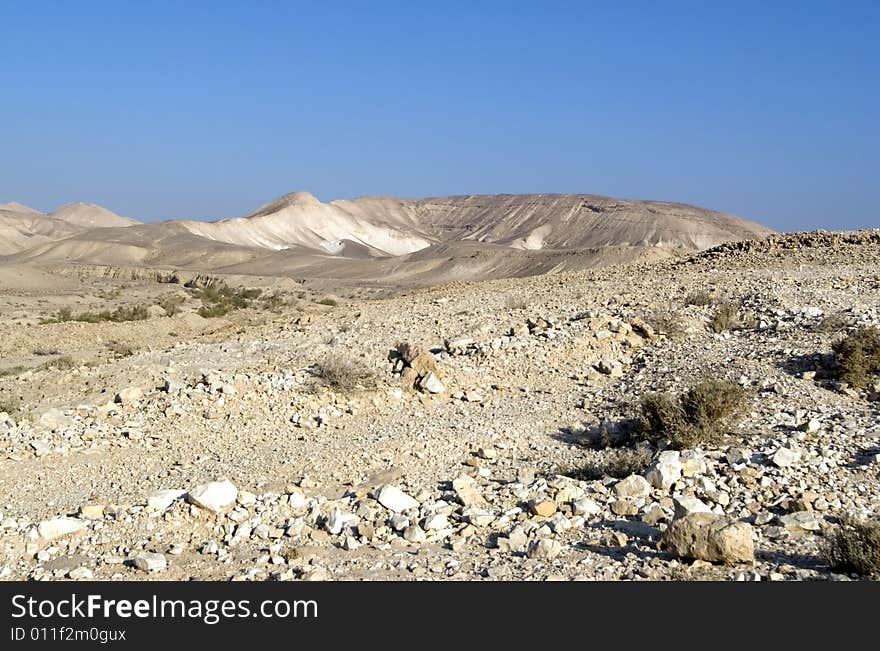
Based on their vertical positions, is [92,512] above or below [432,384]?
below

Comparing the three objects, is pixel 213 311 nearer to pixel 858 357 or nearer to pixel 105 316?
pixel 105 316

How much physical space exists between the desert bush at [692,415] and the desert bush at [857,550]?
6.58 ft

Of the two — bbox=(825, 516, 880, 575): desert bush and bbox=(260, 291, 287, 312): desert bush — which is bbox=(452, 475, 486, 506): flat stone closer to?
bbox=(825, 516, 880, 575): desert bush

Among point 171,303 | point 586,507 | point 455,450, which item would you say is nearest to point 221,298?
point 171,303

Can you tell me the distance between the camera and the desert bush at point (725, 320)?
9930mm

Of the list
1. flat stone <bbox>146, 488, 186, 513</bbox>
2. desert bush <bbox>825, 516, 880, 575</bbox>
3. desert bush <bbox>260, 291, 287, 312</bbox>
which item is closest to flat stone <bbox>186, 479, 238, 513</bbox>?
flat stone <bbox>146, 488, 186, 513</bbox>

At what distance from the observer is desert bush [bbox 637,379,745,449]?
6.51 m

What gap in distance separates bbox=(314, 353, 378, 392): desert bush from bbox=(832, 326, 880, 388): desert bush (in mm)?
4561

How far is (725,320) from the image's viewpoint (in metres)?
9.97

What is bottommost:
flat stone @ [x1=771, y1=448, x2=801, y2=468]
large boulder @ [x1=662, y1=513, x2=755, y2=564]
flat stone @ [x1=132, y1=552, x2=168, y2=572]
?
flat stone @ [x1=132, y1=552, x2=168, y2=572]

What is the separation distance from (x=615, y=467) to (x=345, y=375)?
3382mm

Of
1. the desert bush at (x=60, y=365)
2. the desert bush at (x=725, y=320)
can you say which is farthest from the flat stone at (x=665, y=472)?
the desert bush at (x=60, y=365)

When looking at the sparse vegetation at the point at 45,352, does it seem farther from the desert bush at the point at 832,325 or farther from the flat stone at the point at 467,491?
the desert bush at the point at 832,325

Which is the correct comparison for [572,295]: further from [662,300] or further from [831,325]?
[831,325]
